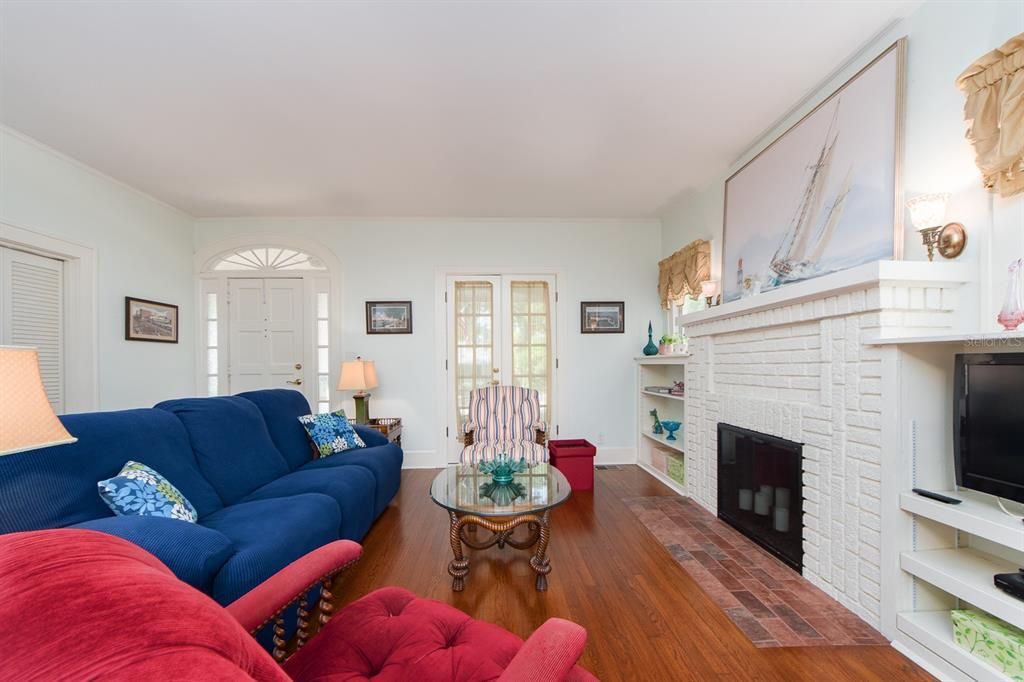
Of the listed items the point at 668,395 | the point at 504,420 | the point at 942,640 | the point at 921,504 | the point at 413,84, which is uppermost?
the point at 413,84

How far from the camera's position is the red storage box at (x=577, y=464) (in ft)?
12.7

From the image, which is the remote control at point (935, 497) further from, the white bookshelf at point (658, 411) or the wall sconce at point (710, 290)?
the white bookshelf at point (658, 411)

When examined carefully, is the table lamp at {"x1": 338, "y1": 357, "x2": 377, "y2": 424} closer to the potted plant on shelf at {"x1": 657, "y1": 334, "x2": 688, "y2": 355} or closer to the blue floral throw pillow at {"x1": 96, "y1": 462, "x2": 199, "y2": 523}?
the blue floral throw pillow at {"x1": 96, "y1": 462, "x2": 199, "y2": 523}

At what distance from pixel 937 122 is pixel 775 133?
115cm

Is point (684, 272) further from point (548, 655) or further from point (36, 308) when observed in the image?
point (36, 308)

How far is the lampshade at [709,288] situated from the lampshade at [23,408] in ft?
12.8

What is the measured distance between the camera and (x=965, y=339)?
1.52 meters

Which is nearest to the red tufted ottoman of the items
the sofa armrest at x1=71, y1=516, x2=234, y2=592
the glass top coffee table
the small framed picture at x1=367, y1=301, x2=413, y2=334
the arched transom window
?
the sofa armrest at x1=71, y1=516, x2=234, y2=592

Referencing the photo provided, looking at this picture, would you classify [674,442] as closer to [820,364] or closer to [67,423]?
[820,364]

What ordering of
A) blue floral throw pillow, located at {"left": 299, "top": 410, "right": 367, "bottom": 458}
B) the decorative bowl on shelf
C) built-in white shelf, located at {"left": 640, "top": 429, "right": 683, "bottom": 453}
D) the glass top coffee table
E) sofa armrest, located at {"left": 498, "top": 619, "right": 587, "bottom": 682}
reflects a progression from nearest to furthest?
sofa armrest, located at {"left": 498, "top": 619, "right": 587, "bottom": 682} < the glass top coffee table < blue floral throw pillow, located at {"left": 299, "top": 410, "right": 367, "bottom": 458} < built-in white shelf, located at {"left": 640, "top": 429, "right": 683, "bottom": 453} < the decorative bowl on shelf

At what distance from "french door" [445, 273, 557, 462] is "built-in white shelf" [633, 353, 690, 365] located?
968 millimetres

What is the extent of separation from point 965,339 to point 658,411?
3.32 meters

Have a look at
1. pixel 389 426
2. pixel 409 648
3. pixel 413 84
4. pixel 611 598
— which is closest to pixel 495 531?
pixel 611 598

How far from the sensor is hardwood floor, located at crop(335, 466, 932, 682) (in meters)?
1.67
